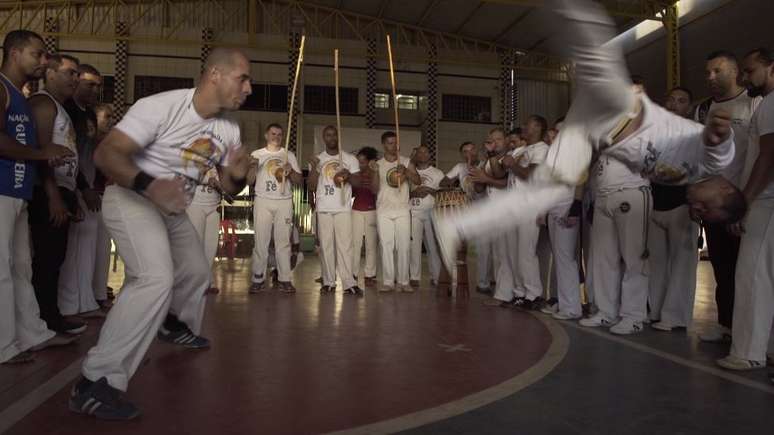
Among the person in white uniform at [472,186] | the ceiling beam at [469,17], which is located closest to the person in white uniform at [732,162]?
the person in white uniform at [472,186]

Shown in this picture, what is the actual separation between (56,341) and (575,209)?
4.19 metres

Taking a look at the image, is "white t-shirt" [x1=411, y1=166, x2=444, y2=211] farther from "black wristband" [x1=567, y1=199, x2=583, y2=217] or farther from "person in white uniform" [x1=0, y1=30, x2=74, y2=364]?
"person in white uniform" [x1=0, y1=30, x2=74, y2=364]

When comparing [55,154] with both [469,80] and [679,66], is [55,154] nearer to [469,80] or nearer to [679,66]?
[679,66]

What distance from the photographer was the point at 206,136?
10.1 ft

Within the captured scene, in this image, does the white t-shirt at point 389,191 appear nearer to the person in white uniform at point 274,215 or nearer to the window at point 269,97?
the person in white uniform at point 274,215

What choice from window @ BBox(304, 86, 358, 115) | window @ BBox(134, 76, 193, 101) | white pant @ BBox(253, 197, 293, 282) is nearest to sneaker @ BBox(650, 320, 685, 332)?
white pant @ BBox(253, 197, 293, 282)

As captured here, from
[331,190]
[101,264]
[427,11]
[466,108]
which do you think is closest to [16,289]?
[101,264]

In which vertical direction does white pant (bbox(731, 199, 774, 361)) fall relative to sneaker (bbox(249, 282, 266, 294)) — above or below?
above

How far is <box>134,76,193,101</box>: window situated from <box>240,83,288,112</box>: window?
2.05m

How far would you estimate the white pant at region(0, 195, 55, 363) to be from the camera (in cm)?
324

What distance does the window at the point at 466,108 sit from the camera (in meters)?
21.1

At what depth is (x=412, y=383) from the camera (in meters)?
3.03

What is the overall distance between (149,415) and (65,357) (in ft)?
4.57

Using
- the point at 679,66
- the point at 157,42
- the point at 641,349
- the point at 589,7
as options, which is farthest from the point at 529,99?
the point at 589,7
